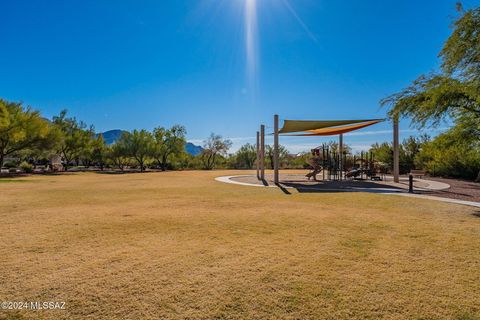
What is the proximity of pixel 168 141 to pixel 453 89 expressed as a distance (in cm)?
2829

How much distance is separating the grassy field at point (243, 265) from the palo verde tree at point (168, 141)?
25.9 metres

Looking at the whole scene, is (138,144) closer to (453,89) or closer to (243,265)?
(453,89)

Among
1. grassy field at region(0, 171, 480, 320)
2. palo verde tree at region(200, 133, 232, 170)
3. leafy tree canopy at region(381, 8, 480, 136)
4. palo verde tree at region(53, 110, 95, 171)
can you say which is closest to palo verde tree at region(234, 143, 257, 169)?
palo verde tree at region(200, 133, 232, 170)

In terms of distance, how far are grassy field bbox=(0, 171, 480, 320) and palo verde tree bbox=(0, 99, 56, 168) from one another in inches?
662

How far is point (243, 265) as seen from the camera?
3023 mm

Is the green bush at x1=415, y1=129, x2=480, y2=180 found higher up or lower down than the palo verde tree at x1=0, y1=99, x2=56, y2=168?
lower down

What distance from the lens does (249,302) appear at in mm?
2283

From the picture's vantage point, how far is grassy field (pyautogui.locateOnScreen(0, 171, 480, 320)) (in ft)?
7.25

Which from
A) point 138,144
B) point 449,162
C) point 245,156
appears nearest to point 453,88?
point 449,162

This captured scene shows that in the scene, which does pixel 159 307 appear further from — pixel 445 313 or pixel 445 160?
pixel 445 160

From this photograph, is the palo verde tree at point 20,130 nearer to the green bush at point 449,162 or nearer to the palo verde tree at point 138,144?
the palo verde tree at point 138,144

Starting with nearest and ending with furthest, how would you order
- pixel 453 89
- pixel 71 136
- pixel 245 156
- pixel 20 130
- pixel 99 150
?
pixel 453 89
pixel 20 130
pixel 71 136
pixel 99 150
pixel 245 156

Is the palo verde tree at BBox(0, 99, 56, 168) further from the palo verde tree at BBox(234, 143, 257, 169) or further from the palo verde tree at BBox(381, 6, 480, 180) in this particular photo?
the palo verde tree at BBox(381, 6, 480, 180)

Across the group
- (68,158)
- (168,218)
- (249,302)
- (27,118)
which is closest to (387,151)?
(168,218)
